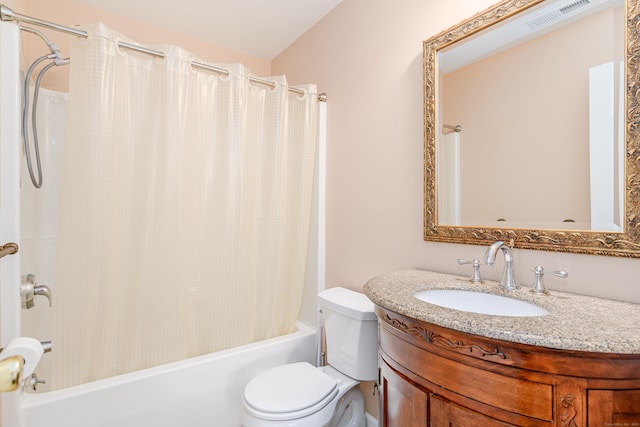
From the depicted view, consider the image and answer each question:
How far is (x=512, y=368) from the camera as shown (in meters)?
0.68

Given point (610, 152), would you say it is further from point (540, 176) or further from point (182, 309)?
point (182, 309)

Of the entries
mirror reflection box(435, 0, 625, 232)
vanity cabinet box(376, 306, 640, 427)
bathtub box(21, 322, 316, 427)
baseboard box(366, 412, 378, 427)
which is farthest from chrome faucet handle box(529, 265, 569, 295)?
bathtub box(21, 322, 316, 427)

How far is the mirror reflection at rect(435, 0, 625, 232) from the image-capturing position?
0.94 m

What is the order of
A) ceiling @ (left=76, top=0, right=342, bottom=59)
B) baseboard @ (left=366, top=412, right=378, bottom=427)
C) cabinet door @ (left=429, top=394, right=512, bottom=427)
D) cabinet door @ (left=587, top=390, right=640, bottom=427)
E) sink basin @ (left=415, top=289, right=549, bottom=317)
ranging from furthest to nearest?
1. ceiling @ (left=76, top=0, right=342, bottom=59)
2. baseboard @ (left=366, top=412, right=378, bottom=427)
3. sink basin @ (left=415, top=289, right=549, bottom=317)
4. cabinet door @ (left=429, top=394, right=512, bottom=427)
5. cabinet door @ (left=587, top=390, right=640, bottom=427)

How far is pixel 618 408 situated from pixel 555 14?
46.4 inches

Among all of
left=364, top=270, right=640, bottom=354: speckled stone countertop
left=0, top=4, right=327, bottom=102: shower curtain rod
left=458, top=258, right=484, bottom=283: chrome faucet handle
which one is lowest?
left=364, top=270, right=640, bottom=354: speckled stone countertop

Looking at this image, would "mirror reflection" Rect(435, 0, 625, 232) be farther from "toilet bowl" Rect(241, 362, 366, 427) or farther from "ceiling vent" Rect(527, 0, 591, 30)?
"toilet bowl" Rect(241, 362, 366, 427)

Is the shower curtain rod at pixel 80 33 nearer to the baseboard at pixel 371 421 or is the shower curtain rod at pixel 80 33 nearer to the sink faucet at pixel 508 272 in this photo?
the sink faucet at pixel 508 272

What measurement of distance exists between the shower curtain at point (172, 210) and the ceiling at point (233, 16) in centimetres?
53

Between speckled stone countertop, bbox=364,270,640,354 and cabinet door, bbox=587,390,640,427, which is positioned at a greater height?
speckled stone countertop, bbox=364,270,640,354

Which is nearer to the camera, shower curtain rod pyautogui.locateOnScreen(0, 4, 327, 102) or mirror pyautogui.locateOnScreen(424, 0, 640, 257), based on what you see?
mirror pyautogui.locateOnScreen(424, 0, 640, 257)

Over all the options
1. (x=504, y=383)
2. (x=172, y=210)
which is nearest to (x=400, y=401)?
(x=504, y=383)

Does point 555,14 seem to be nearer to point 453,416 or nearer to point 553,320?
point 553,320

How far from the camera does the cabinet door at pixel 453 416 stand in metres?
0.71
